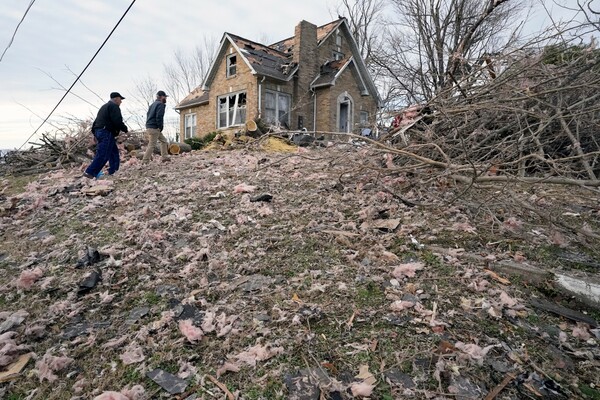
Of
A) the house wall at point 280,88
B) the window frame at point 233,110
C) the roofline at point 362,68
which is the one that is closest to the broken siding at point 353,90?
the roofline at point 362,68

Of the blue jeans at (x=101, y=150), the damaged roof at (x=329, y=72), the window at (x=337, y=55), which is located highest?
the window at (x=337, y=55)

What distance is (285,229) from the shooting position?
10.9 feet

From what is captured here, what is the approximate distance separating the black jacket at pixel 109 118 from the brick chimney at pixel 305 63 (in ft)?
28.5

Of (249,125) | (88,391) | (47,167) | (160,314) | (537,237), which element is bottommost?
(88,391)

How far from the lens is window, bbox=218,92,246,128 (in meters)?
13.9

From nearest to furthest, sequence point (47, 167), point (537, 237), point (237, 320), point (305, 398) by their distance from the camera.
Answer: point (305, 398), point (237, 320), point (537, 237), point (47, 167)

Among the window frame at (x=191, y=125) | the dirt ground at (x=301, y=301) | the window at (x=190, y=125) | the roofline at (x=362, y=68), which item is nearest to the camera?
the dirt ground at (x=301, y=301)

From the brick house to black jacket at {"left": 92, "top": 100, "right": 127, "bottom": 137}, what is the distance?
7.41 m

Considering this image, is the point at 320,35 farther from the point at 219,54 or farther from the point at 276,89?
the point at 219,54

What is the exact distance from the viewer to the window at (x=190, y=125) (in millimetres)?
16641

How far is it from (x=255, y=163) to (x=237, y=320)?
4.37 meters

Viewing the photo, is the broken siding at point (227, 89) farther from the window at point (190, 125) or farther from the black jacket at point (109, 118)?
the black jacket at point (109, 118)

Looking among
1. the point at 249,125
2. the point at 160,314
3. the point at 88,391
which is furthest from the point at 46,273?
the point at 249,125

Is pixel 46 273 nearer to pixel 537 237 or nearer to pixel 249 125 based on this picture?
pixel 537 237
